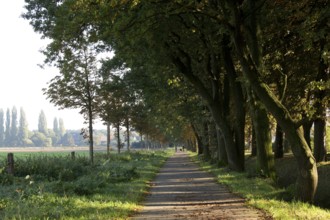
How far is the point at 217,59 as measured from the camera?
77.8 feet

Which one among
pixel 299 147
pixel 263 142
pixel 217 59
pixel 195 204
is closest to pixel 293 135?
pixel 299 147

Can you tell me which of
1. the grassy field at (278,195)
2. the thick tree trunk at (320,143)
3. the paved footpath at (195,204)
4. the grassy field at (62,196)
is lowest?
the paved footpath at (195,204)

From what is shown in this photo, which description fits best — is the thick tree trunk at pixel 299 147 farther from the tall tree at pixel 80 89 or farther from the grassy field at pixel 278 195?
the tall tree at pixel 80 89

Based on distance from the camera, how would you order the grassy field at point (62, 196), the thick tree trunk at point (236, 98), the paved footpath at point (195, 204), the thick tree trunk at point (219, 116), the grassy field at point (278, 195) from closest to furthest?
the grassy field at point (62, 196)
the grassy field at point (278, 195)
the paved footpath at point (195, 204)
the thick tree trunk at point (236, 98)
the thick tree trunk at point (219, 116)

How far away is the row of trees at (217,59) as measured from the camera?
479 inches

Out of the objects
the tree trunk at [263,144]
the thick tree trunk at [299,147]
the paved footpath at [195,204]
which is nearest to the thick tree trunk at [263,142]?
the tree trunk at [263,144]

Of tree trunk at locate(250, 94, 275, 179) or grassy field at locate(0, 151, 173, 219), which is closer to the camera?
grassy field at locate(0, 151, 173, 219)

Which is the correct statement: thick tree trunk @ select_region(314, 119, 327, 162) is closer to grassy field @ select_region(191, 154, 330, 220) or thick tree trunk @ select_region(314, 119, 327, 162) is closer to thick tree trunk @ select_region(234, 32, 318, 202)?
grassy field @ select_region(191, 154, 330, 220)

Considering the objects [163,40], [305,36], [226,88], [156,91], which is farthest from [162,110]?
[305,36]

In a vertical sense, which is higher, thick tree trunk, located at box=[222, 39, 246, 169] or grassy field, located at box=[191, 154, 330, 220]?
thick tree trunk, located at box=[222, 39, 246, 169]

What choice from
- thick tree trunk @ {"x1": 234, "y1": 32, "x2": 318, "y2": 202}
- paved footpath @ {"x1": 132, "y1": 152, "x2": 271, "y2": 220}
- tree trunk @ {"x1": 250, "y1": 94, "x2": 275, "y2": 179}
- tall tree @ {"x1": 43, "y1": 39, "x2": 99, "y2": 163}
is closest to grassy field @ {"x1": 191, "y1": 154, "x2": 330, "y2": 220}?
paved footpath @ {"x1": 132, "y1": 152, "x2": 271, "y2": 220}

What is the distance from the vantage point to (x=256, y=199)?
472 inches

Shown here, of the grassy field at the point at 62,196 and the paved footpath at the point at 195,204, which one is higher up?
the grassy field at the point at 62,196

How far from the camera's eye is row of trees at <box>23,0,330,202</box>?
1216cm
